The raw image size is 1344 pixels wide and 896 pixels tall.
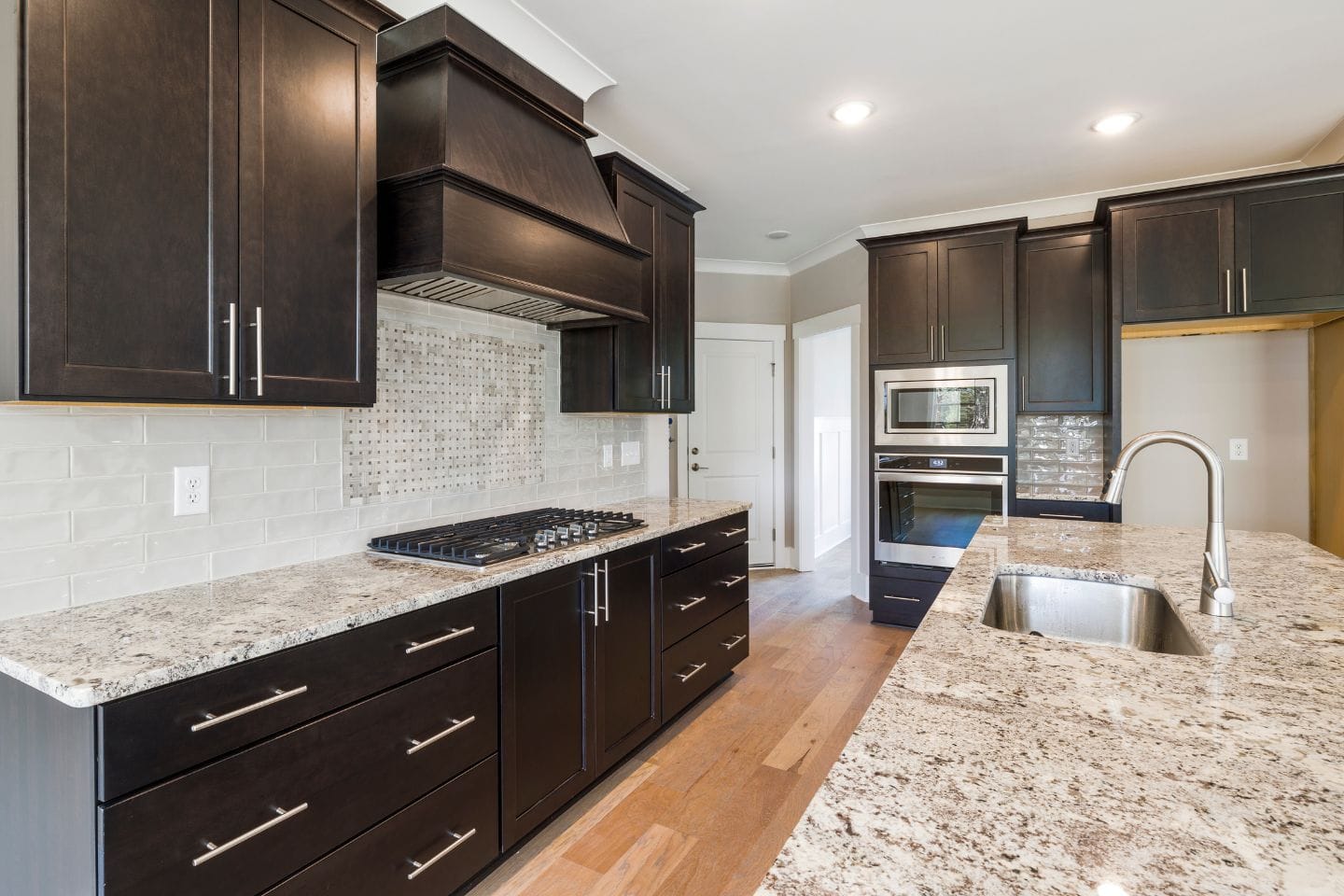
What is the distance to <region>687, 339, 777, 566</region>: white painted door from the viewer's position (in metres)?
5.55

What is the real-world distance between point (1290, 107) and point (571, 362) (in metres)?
3.28

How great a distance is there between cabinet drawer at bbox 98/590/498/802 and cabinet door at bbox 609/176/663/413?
56.6 inches

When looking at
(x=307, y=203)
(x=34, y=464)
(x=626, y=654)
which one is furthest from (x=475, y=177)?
(x=626, y=654)

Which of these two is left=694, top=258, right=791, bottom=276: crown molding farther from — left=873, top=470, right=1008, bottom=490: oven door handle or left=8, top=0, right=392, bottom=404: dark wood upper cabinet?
left=8, top=0, right=392, bottom=404: dark wood upper cabinet

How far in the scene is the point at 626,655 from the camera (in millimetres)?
2402

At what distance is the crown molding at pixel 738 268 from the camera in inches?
214

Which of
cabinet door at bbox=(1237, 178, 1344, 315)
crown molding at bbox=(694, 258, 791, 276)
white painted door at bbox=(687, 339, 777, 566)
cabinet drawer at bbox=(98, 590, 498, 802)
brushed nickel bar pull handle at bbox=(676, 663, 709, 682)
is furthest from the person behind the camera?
white painted door at bbox=(687, 339, 777, 566)

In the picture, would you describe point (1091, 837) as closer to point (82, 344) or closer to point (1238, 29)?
point (82, 344)

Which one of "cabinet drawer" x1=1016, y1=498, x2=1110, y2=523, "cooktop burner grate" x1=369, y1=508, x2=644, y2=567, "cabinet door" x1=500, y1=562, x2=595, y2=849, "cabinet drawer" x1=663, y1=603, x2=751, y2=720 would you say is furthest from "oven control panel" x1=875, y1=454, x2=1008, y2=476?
"cabinet door" x1=500, y1=562, x2=595, y2=849

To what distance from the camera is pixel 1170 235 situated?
3332mm

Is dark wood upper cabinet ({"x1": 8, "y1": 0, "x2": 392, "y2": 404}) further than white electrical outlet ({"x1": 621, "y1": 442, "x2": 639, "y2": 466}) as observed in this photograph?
No

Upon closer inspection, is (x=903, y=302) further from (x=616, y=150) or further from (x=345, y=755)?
(x=345, y=755)

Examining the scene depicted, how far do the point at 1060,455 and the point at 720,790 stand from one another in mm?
2848

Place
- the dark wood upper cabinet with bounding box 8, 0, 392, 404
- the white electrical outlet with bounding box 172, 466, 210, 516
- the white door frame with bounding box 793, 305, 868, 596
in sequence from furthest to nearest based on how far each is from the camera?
the white door frame with bounding box 793, 305, 868, 596, the white electrical outlet with bounding box 172, 466, 210, 516, the dark wood upper cabinet with bounding box 8, 0, 392, 404
